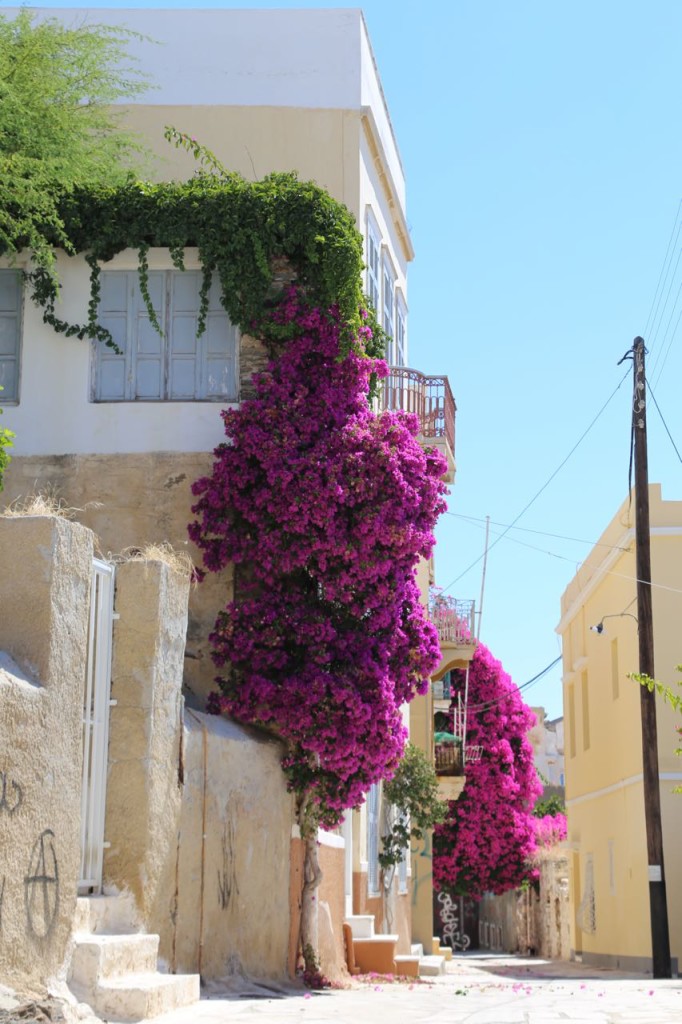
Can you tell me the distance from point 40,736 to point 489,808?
3047 centimetres

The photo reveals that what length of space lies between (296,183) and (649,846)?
38.5 ft

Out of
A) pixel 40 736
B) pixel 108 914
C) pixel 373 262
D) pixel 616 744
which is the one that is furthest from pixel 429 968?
pixel 40 736

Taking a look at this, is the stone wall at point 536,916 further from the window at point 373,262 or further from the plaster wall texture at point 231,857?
the plaster wall texture at point 231,857

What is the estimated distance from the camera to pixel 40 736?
27.6ft

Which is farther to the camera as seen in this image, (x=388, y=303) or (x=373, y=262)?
(x=388, y=303)

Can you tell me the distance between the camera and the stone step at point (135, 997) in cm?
872

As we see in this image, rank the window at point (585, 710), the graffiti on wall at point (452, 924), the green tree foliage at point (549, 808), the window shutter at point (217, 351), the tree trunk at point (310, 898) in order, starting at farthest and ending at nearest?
the green tree foliage at point (549, 808), the graffiti on wall at point (452, 924), the window at point (585, 710), the window shutter at point (217, 351), the tree trunk at point (310, 898)

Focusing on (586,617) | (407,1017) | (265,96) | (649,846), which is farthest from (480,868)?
(407,1017)

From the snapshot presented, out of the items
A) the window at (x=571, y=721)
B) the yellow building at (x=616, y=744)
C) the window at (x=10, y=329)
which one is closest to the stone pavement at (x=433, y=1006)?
the window at (x=10, y=329)

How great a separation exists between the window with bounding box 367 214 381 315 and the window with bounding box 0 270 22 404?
4870 mm

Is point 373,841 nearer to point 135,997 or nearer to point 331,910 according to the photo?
point 331,910

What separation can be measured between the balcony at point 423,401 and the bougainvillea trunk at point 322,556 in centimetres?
402

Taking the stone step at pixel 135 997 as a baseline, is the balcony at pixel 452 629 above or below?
above

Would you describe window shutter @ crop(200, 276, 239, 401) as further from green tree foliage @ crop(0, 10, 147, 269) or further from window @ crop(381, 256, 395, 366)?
window @ crop(381, 256, 395, 366)
